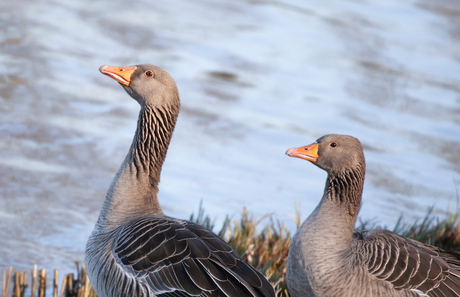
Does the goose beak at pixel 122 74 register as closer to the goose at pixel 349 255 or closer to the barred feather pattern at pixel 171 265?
the barred feather pattern at pixel 171 265

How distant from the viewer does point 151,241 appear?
15.8 feet

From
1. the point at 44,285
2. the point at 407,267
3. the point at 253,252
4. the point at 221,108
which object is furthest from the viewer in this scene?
the point at 221,108

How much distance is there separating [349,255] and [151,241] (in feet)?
5.20

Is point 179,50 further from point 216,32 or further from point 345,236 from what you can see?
point 345,236

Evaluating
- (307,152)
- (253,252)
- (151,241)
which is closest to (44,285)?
(151,241)

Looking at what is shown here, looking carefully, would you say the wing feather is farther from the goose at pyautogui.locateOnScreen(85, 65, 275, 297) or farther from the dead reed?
the dead reed

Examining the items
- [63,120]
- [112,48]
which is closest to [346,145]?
[63,120]

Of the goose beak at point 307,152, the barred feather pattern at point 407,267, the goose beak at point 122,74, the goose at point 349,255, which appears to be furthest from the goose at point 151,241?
the goose beak at point 307,152

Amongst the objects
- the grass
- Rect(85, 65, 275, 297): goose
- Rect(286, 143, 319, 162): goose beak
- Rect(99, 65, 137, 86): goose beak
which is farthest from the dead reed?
Rect(286, 143, 319, 162): goose beak

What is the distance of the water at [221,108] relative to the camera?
29.4ft

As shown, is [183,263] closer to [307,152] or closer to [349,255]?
[349,255]

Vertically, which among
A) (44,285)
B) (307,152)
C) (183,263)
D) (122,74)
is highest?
(122,74)

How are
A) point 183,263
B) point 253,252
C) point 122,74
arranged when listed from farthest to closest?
point 253,252, point 122,74, point 183,263

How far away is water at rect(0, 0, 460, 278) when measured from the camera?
8.95 meters
